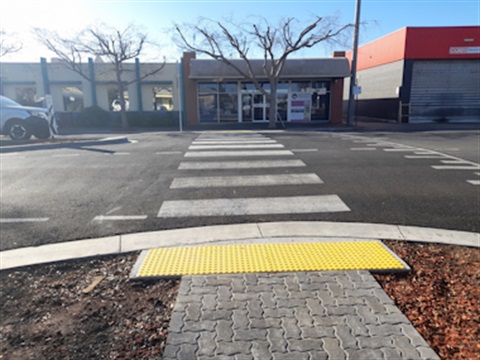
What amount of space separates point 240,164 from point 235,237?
199 inches

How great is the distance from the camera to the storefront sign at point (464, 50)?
26.2 m

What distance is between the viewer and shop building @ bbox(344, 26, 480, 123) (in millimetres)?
26281

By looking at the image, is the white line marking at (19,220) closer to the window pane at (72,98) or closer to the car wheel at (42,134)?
the car wheel at (42,134)

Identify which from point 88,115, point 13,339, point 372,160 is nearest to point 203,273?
point 13,339

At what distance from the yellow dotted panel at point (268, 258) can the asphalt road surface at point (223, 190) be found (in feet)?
3.64

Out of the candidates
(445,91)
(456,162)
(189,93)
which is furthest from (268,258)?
(445,91)

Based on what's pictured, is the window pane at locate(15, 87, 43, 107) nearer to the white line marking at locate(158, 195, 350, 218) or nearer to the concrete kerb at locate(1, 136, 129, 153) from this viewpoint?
the concrete kerb at locate(1, 136, 129, 153)

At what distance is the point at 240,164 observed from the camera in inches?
384

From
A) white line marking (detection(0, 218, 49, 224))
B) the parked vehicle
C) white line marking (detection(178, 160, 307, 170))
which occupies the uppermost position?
the parked vehicle

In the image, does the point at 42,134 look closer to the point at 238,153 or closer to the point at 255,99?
the point at 238,153

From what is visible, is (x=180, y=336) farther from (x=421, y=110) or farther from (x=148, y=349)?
(x=421, y=110)

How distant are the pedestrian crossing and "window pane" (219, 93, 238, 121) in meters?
15.4

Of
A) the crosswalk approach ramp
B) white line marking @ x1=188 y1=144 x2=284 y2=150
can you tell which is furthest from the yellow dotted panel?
white line marking @ x1=188 y1=144 x2=284 y2=150

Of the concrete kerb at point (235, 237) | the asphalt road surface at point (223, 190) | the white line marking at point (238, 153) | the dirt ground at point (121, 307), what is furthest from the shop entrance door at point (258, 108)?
the dirt ground at point (121, 307)
